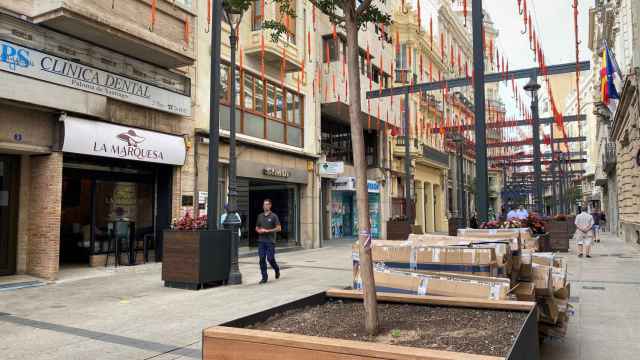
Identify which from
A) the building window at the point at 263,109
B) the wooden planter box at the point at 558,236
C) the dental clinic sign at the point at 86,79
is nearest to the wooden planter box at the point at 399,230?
the building window at the point at 263,109

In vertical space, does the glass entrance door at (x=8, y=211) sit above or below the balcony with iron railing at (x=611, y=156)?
below

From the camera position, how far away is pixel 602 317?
697 centimetres

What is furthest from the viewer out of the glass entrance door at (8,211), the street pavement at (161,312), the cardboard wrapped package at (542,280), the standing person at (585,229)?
the standing person at (585,229)

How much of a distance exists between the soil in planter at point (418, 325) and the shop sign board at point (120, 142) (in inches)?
354

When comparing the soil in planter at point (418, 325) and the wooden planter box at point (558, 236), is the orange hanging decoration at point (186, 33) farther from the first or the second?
the wooden planter box at point (558, 236)

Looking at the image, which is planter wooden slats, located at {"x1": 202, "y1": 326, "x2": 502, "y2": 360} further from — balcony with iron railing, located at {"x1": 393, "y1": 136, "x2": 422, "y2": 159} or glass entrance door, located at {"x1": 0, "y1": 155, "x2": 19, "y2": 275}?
balcony with iron railing, located at {"x1": 393, "y1": 136, "x2": 422, "y2": 159}

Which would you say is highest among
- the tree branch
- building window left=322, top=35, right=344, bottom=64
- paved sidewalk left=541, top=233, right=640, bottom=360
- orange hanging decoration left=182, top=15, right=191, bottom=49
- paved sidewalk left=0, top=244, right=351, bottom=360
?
building window left=322, top=35, right=344, bottom=64

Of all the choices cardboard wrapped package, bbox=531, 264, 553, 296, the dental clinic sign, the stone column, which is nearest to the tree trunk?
cardboard wrapped package, bbox=531, 264, 553, 296

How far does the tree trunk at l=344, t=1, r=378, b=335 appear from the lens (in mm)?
3656

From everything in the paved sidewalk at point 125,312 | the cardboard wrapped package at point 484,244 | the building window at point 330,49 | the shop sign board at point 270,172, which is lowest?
the paved sidewalk at point 125,312

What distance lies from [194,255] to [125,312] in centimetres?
221

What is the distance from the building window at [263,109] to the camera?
16.4 m

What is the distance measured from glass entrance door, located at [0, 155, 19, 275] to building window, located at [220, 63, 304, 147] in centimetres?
630

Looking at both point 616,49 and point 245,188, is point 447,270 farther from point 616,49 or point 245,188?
point 616,49
